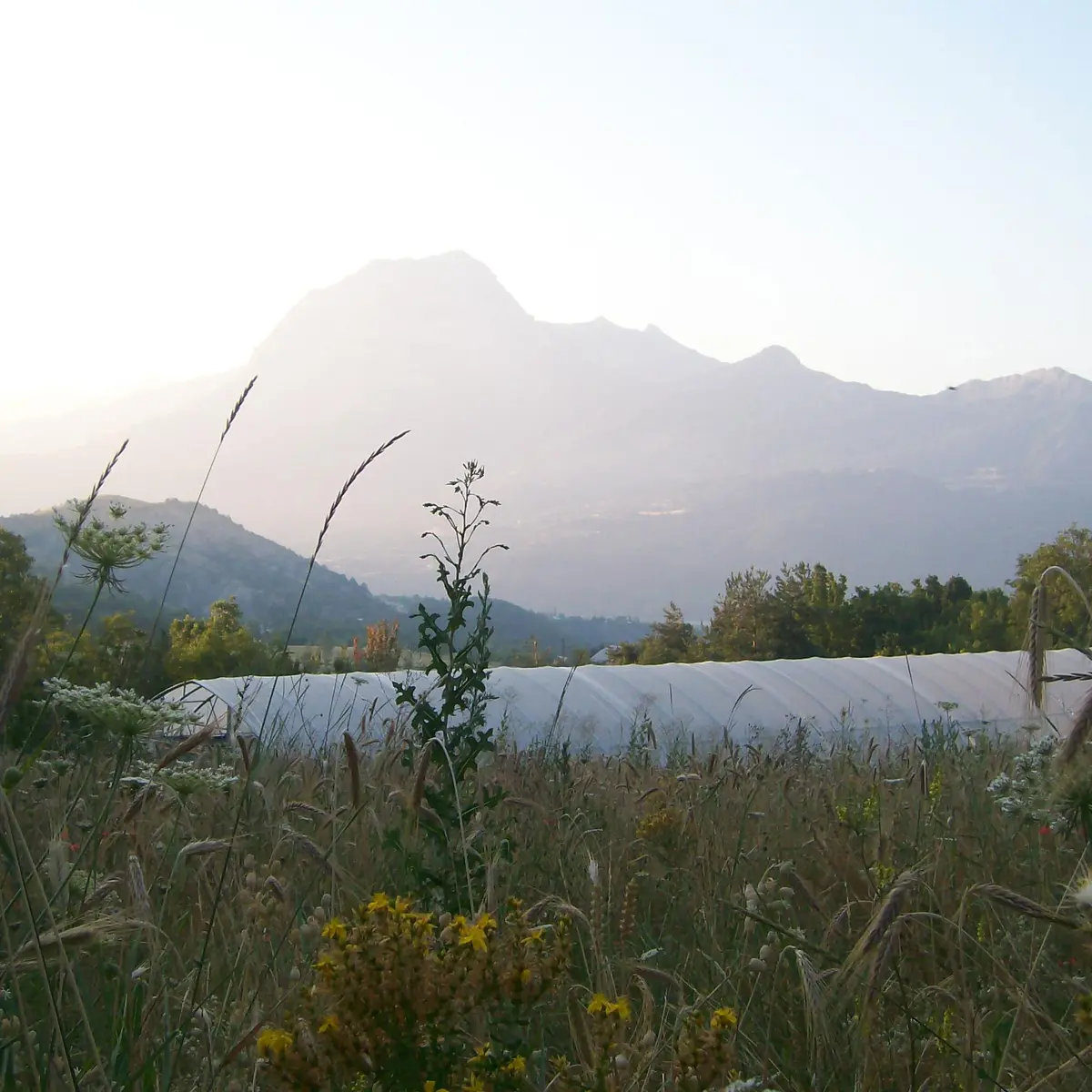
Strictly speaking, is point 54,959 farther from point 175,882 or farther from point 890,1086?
point 890,1086

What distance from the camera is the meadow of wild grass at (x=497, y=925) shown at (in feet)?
4.70

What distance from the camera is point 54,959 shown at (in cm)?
212

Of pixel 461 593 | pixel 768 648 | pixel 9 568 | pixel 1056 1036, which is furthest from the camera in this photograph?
pixel 768 648

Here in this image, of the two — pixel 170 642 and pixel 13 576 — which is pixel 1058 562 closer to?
pixel 170 642

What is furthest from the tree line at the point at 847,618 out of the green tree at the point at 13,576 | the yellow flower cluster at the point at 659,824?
the yellow flower cluster at the point at 659,824

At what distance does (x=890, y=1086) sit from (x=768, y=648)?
34.1 meters

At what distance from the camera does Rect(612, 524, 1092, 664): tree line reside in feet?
112

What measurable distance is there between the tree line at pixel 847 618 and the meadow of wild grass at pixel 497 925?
2971 centimetres

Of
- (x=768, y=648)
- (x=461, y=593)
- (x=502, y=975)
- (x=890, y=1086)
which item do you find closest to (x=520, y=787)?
(x=461, y=593)

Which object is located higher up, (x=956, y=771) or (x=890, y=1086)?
(x=956, y=771)

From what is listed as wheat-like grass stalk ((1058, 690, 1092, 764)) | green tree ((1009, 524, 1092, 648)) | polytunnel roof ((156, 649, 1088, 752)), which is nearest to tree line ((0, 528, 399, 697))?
polytunnel roof ((156, 649, 1088, 752))

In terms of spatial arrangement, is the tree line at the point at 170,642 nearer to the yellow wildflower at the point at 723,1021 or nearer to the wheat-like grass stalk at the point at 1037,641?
the wheat-like grass stalk at the point at 1037,641

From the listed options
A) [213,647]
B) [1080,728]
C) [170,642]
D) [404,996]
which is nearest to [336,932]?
[404,996]

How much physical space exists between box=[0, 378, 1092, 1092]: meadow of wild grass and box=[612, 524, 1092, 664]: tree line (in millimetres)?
29713
